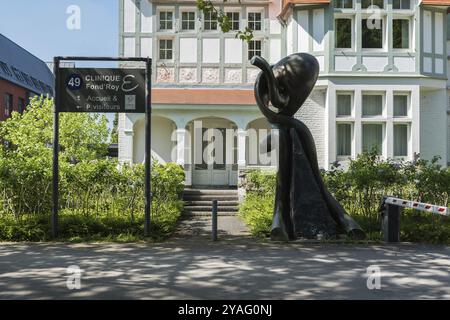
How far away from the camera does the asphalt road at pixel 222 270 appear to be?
6.06 metres

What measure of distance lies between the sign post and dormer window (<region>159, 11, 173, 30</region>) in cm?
1128

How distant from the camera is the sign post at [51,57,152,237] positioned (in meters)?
10.4

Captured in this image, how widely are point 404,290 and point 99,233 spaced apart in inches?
241

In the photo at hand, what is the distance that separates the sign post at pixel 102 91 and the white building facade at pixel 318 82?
9.62m

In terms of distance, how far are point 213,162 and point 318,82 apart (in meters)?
5.53

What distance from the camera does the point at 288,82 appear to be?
10.0 meters

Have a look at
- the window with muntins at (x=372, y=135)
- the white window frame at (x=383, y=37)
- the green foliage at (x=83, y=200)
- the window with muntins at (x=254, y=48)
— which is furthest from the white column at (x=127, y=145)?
the white window frame at (x=383, y=37)

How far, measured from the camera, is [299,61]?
9906mm

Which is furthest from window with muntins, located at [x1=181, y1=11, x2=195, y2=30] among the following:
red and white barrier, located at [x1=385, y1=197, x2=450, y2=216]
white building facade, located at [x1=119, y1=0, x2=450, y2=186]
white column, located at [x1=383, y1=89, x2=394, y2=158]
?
red and white barrier, located at [x1=385, y1=197, x2=450, y2=216]

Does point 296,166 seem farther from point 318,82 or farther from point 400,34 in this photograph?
point 400,34

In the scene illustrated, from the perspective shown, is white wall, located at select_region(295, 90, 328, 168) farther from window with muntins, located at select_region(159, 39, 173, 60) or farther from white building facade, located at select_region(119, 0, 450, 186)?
window with muntins, located at select_region(159, 39, 173, 60)

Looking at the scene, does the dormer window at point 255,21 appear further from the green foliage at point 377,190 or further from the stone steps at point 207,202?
the green foliage at point 377,190

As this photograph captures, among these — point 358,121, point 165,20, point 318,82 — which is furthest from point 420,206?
point 165,20
